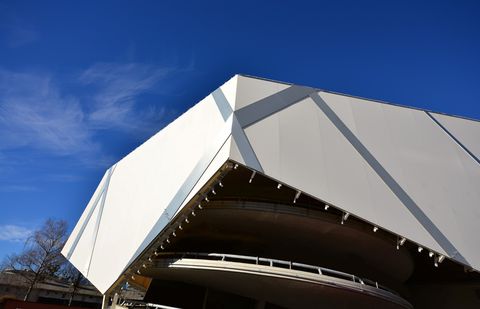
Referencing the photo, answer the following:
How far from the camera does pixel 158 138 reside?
21219 millimetres

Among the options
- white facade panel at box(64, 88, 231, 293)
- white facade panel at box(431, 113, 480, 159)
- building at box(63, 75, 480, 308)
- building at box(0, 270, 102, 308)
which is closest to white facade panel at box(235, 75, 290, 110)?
building at box(63, 75, 480, 308)

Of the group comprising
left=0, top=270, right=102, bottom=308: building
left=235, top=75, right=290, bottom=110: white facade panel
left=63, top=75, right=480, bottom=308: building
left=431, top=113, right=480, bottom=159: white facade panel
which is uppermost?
left=431, top=113, right=480, bottom=159: white facade panel

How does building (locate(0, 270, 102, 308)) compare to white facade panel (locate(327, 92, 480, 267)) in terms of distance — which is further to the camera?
building (locate(0, 270, 102, 308))

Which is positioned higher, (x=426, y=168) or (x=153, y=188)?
(x=426, y=168)

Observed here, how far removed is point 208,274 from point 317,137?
25.6 feet

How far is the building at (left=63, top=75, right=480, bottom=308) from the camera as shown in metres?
13.3

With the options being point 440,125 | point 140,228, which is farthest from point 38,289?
point 440,125

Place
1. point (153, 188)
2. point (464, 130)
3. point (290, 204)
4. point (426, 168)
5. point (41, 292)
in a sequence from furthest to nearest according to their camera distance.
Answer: point (41, 292) < point (464, 130) < point (153, 188) < point (426, 168) < point (290, 204)

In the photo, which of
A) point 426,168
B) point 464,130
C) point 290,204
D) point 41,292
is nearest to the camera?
point 290,204

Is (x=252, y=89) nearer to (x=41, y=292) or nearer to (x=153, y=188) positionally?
(x=153, y=188)

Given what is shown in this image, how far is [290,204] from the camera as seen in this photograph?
15836mm

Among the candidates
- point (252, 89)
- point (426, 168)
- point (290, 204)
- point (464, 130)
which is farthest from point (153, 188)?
point (464, 130)

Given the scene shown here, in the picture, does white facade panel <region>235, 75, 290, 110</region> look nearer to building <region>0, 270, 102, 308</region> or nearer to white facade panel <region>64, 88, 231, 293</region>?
white facade panel <region>64, 88, 231, 293</region>

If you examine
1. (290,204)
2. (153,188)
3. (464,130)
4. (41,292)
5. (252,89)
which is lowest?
(41,292)
